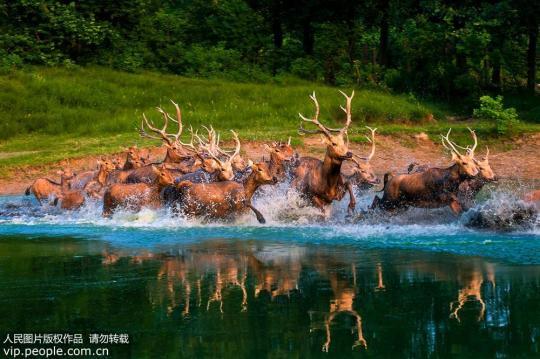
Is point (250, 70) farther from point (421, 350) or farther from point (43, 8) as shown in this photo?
point (421, 350)

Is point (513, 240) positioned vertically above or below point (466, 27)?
below

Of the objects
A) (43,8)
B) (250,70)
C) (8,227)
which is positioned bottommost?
(8,227)

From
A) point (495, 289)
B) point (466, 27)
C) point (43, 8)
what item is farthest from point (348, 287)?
point (43, 8)

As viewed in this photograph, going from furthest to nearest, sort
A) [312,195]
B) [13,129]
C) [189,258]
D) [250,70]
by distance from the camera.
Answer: [250,70]
[13,129]
[312,195]
[189,258]

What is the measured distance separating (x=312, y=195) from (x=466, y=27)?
1656 centimetres

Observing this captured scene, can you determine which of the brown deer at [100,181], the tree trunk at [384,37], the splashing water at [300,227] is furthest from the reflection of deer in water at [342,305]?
the tree trunk at [384,37]

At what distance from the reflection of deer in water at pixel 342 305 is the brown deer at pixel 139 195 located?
6.73 metres

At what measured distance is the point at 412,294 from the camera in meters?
10.6

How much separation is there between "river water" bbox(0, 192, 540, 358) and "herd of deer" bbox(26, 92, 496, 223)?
15.0 inches

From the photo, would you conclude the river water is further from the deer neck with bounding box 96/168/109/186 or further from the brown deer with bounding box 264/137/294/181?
the deer neck with bounding box 96/168/109/186

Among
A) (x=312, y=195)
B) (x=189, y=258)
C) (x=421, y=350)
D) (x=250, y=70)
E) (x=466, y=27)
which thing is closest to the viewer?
(x=421, y=350)

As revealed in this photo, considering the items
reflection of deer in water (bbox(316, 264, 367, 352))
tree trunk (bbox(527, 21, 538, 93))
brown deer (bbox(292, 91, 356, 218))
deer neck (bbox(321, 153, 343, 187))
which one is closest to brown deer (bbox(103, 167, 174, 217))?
brown deer (bbox(292, 91, 356, 218))

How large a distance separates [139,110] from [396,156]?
8.22 meters

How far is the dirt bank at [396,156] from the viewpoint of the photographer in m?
24.3
